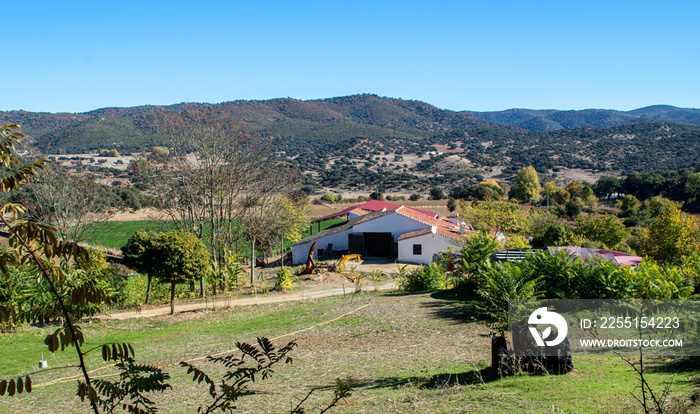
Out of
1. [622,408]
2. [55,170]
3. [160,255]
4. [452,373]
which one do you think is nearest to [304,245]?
[55,170]

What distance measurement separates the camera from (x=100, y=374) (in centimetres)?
1047

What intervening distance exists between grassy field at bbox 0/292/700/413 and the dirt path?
2.21 m

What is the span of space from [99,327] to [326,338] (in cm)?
907

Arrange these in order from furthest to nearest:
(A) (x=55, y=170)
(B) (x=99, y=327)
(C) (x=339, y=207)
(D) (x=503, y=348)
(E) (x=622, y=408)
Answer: (C) (x=339, y=207) < (A) (x=55, y=170) < (B) (x=99, y=327) < (D) (x=503, y=348) < (E) (x=622, y=408)

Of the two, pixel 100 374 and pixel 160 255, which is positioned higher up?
pixel 160 255

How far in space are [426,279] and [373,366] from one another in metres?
12.2

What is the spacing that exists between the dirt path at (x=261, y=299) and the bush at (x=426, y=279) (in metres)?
2.18

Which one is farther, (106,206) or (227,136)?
(106,206)

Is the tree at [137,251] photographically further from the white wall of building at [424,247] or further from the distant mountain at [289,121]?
the distant mountain at [289,121]

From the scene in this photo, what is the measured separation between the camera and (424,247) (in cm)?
3622

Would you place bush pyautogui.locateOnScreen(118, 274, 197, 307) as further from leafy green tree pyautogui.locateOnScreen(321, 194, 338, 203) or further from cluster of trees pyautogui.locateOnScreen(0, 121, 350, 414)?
leafy green tree pyautogui.locateOnScreen(321, 194, 338, 203)

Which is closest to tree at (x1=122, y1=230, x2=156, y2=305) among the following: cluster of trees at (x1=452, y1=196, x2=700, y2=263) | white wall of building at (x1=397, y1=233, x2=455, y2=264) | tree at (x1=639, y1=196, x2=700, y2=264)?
cluster of trees at (x1=452, y1=196, x2=700, y2=263)

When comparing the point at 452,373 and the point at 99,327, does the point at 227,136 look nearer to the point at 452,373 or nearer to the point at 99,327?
the point at 99,327

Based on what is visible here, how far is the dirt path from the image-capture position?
19.9 m
